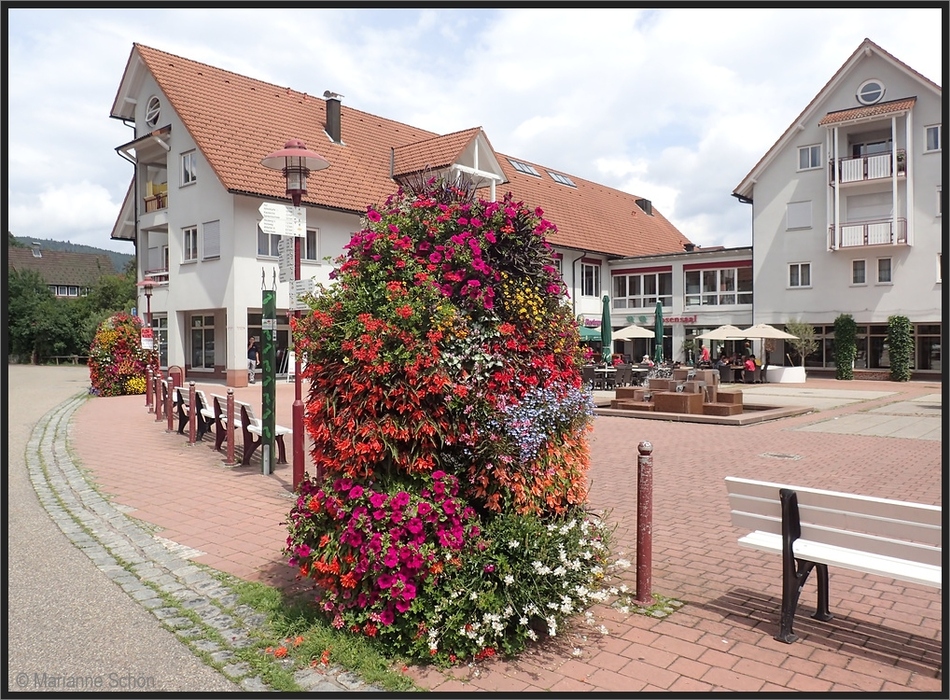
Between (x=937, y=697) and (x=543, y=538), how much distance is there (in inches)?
76.9

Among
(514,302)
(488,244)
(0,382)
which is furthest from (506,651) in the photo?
(0,382)

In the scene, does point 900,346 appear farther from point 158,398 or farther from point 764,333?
point 158,398

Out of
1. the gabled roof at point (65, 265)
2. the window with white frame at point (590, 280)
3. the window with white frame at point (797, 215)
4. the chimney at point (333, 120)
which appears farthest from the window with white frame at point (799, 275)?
the gabled roof at point (65, 265)

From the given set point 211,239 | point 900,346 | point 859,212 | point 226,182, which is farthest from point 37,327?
point 900,346

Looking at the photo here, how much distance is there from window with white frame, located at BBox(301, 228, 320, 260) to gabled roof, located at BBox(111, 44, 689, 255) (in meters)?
1.24

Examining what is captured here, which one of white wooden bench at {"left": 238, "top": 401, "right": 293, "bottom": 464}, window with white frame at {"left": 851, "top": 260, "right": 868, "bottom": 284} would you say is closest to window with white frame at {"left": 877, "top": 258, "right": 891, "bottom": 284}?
window with white frame at {"left": 851, "top": 260, "right": 868, "bottom": 284}

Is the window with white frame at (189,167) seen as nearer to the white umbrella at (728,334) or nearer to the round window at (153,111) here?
the round window at (153,111)

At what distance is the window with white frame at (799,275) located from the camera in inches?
1303

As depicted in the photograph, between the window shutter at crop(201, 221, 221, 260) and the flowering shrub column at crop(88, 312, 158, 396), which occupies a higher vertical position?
the window shutter at crop(201, 221, 221, 260)

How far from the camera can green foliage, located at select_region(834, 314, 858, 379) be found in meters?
31.0

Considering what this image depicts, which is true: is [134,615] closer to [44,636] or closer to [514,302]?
[44,636]

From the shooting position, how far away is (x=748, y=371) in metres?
28.7

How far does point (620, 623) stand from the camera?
4160mm

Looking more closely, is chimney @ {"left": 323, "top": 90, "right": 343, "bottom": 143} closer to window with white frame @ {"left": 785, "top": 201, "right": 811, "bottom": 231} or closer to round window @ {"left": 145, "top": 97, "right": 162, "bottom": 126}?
round window @ {"left": 145, "top": 97, "right": 162, "bottom": 126}
